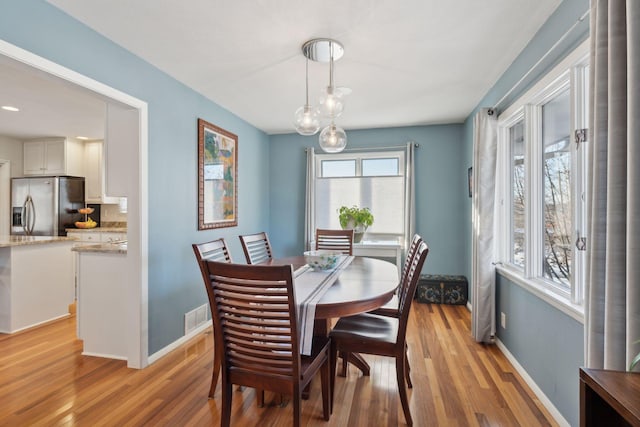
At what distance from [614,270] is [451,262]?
11.4 ft

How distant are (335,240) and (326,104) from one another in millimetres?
1684

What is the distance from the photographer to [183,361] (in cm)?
262

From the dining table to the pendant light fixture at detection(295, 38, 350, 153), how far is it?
1.00 meters

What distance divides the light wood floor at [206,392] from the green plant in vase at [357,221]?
1.82 m

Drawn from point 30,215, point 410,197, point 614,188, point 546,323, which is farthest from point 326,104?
point 30,215

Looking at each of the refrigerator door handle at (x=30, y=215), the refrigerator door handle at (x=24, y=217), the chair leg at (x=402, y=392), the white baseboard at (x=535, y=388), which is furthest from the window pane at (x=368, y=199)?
the refrigerator door handle at (x=24, y=217)

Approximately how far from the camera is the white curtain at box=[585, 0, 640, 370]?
105cm

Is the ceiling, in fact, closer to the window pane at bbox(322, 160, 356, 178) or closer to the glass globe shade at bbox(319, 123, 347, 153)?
the glass globe shade at bbox(319, 123, 347, 153)

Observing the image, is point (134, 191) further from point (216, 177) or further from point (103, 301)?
point (216, 177)

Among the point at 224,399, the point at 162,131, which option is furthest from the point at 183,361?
the point at 162,131

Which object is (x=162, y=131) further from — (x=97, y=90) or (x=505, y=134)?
(x=505, y=134)

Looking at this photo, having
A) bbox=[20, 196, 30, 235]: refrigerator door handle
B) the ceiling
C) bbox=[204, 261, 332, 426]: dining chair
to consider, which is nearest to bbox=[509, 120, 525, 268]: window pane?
the ceiling

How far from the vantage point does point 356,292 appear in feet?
6.10

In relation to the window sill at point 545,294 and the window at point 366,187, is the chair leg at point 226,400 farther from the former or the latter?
the window at point 366,187
